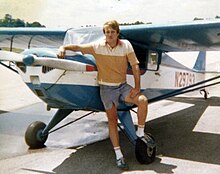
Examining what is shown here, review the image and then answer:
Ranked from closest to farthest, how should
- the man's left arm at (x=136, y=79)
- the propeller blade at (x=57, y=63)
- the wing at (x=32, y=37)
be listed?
the propeller blade at (x=57, y=63)
the man's left arm at (x=136, y=79)
the wing at (x=32, y=37)

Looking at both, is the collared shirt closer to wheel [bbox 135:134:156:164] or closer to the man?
the man

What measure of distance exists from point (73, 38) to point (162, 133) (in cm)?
219

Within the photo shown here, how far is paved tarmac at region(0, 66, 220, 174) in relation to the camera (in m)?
3.36

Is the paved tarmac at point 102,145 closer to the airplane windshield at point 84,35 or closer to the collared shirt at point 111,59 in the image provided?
the collared shirt at point 111,59

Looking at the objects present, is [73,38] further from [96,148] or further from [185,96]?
[185,96]

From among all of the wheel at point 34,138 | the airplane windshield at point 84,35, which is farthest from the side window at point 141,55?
the wheel at point 34,138

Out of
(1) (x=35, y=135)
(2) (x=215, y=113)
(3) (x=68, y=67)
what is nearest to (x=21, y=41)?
(1) (x=35, y=135)

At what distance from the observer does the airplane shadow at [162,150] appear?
11.0 ft

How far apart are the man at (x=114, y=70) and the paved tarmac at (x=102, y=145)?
19.6 inches

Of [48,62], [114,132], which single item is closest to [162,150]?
[114,132]

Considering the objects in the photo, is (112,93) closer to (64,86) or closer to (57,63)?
(64,86)

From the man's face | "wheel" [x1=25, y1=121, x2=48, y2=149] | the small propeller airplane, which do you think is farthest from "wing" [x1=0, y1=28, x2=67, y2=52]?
the man's face

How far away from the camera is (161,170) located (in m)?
3.27

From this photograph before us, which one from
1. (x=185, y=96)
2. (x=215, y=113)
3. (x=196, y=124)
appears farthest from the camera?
(x=185, y=96)
